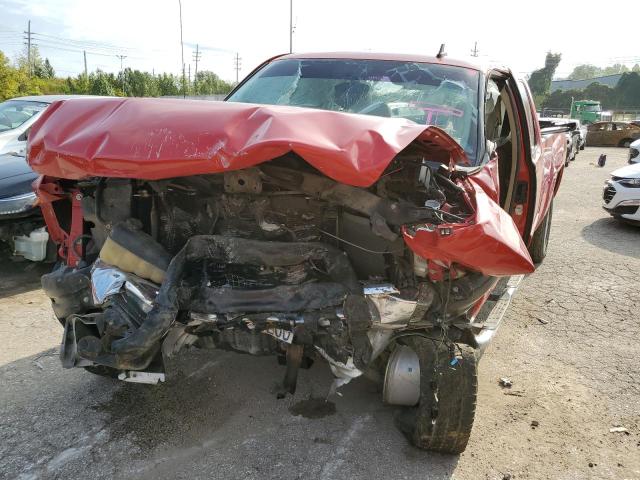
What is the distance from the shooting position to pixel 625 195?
7594 millimetres

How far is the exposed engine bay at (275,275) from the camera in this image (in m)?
2.32

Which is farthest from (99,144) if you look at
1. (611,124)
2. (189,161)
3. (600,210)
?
(611,124)

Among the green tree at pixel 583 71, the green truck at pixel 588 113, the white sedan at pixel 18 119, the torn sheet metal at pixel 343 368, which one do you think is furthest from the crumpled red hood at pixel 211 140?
the green tree at pixel 583 71

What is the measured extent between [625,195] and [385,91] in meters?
5.88

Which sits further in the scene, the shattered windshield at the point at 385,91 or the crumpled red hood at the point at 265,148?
the shattered windshield at the point at 385,91

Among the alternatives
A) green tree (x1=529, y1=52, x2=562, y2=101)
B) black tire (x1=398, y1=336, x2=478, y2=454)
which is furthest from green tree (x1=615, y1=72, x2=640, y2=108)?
black tire (x1=398, y1=336, x2=478, y2=454)

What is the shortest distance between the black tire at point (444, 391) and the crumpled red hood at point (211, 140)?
96 cm

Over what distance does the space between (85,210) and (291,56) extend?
220 cm

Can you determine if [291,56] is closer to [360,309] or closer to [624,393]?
[360,309]

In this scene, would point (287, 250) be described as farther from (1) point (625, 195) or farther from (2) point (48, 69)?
(2) point (48, 69)

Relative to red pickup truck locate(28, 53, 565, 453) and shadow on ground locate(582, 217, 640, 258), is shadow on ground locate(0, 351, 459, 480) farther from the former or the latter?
shadow on ground locate(582, 217, 640, 258)

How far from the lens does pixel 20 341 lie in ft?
12.3

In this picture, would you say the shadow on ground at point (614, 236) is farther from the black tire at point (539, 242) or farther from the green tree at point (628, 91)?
the green tree at point (628, 91)

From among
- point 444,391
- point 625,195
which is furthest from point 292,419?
point 625,195
